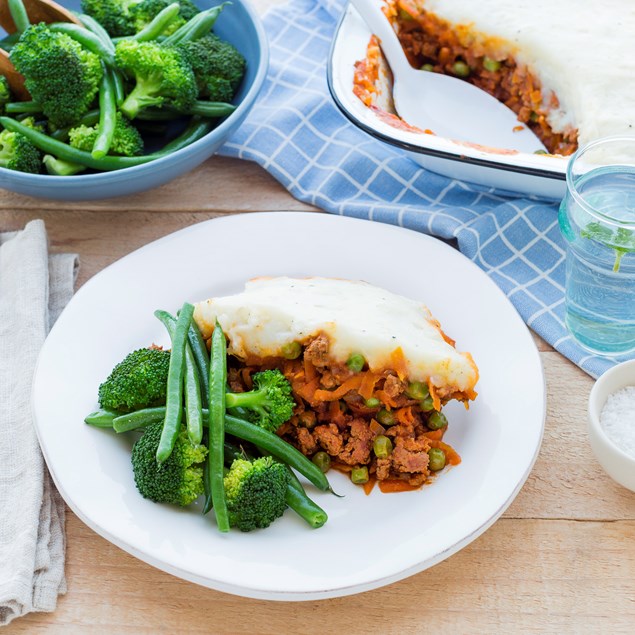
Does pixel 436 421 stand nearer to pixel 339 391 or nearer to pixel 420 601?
pixel 339 391

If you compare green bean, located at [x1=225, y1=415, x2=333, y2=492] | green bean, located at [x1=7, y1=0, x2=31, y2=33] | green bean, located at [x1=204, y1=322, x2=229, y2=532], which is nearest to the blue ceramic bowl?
green bean, located at [x1=7, y1=0, x2=31, y2=33]

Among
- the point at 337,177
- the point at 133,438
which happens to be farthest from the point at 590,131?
the point at 133,438

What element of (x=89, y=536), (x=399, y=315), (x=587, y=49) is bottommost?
(x=89, y=536)

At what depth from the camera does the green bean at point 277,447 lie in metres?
2.62

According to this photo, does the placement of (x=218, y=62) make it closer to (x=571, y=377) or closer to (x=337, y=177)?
(x=337, y=177)

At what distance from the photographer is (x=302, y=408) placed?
278cm

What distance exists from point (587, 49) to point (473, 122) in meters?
0.57

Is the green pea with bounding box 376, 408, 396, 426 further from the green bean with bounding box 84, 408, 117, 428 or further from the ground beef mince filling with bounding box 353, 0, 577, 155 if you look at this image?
the ground beef mince filling with bounding box 353, 0, 577, 155

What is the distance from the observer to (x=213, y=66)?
145 inches

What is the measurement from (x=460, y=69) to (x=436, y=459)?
2.12 m

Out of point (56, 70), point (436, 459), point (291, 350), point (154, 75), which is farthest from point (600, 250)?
point (56, 70)

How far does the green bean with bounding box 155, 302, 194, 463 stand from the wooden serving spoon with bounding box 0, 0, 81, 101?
1.47 meters

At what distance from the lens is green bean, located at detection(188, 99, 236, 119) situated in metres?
3.65

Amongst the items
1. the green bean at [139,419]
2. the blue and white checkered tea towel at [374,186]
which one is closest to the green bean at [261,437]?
the green bean at [139,419]
